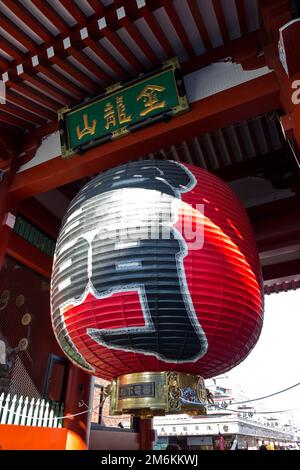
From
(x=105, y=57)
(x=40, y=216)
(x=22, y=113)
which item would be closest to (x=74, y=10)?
(x=105, y=57)

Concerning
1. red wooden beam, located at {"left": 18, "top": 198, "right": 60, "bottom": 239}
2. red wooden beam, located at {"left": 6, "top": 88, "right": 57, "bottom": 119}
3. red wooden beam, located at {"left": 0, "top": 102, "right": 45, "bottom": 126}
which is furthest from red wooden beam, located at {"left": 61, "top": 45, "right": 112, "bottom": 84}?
red wooden beam, located at {"left": 18, "top": 198, "right": 60, "bottom": 239}

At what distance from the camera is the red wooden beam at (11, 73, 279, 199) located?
2854 mm

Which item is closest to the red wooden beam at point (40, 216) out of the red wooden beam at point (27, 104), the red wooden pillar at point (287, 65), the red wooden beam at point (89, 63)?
the red wooden beam at point (27, 104)

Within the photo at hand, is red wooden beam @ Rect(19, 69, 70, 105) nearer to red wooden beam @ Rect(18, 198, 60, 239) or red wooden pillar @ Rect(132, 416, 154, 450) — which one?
red wooden beam @ Rect(18, 198, 60, 239)

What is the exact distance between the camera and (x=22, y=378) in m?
4.69

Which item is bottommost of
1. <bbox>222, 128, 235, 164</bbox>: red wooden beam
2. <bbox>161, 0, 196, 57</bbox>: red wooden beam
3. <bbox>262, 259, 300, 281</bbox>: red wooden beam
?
<bbox>262, 259, 300, 281</bbox>: red wooden beam

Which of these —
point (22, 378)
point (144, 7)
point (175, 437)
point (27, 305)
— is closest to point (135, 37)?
point (144, 7)

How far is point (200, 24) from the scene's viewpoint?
9.46ft

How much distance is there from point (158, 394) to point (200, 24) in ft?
8.87

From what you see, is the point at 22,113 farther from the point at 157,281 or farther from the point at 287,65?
the point at 157,281

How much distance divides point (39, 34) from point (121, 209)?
5.91 ft

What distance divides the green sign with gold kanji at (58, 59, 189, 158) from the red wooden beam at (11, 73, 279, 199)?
85 mm

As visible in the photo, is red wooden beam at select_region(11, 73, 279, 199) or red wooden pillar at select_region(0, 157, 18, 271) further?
red wooden pillar at select_region(0, 157, 18, 271)

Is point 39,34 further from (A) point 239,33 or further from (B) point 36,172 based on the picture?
(A) point 239,33
